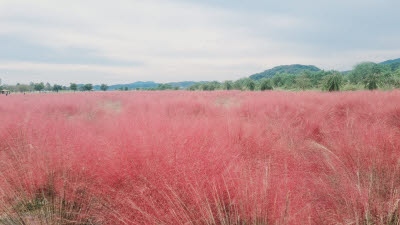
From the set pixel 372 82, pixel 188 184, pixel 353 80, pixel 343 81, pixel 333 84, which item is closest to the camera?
pixel 188 184

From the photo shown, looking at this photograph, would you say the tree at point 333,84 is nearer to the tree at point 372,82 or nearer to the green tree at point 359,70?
the tree at point 372,82

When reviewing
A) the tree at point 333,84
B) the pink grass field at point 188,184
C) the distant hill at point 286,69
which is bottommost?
the pink grass field at point 188,184

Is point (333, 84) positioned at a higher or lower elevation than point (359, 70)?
lower

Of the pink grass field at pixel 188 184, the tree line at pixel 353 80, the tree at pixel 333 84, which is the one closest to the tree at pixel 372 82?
the tree line at pixel 353 80

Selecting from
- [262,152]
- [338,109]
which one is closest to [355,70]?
[338,109]

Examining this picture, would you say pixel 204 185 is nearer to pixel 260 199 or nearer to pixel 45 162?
pixel 260 199

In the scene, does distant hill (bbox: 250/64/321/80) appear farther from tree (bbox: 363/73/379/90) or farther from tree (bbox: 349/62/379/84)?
tree (bbox: 363/73/379/90)

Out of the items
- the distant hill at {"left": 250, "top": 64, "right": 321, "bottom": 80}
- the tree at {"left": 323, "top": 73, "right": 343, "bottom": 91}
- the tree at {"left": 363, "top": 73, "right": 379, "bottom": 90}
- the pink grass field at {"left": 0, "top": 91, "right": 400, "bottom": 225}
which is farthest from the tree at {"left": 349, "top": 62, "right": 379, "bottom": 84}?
the distant hill at {"left": 250, "top": 64, "right": 321, "bottom": 80}

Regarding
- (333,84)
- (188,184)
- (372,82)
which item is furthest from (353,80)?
(188,184)

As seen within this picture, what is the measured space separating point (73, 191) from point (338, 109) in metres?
6.67

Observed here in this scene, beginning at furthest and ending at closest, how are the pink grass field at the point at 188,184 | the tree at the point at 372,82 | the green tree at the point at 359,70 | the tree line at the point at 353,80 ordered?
1. the green tree at the point at 359,70
2. the tree at the point at 372,82
3. the tree line at the point at 353,80
4. the pink grass field at the point at 188,184

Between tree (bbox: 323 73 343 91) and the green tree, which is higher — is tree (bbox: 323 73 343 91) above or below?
below

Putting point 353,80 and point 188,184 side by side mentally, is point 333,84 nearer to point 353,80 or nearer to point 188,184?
point 188,184

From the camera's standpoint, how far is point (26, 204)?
1780 mm
